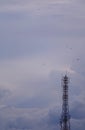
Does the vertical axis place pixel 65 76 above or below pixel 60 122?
above

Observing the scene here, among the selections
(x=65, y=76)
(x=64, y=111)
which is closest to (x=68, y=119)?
(x=64, y=111)

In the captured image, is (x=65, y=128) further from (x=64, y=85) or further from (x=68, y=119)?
(x=64, y=85)

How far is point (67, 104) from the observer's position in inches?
5472

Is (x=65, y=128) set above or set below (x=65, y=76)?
below

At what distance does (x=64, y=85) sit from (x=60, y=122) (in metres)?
10.3

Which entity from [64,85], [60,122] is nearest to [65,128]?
[60,122]

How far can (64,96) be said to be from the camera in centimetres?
14162

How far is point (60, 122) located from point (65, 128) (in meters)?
2.45

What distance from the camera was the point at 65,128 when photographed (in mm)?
139750

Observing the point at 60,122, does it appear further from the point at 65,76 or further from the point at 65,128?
the point at 65,76

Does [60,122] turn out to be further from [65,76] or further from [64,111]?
[65,76]

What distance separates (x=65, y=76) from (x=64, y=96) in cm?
604

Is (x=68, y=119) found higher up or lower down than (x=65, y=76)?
lower down

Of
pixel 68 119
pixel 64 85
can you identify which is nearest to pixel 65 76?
pixel 64 85
